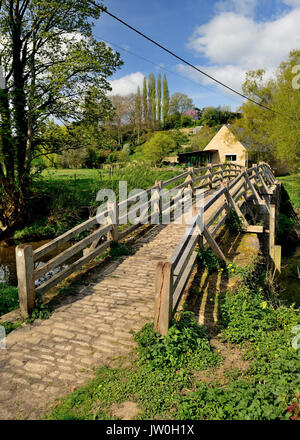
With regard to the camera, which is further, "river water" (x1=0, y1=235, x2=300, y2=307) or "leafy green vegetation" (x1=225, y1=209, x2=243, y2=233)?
"river water" (x1=0, y1=235, x2=300, y2=307)

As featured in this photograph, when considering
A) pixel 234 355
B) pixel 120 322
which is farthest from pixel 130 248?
pixel 234 355

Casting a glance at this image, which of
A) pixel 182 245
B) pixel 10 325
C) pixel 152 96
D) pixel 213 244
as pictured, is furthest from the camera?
pixel 152 96

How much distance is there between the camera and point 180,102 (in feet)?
249

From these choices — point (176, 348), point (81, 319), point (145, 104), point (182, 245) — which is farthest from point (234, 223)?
point (145, 104)

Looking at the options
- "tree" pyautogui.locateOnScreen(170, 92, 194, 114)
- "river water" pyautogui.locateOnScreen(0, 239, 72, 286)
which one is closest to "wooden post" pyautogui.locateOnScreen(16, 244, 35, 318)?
"river water" pyautogui.locateOnScreen(0, 239, 72, 286)

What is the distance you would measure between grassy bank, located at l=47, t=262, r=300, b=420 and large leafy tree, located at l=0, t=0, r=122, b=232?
1223 centimetres

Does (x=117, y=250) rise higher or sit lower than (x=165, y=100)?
lower

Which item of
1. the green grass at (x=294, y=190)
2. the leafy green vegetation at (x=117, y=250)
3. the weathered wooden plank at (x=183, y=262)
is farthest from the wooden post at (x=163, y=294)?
the green grass at (x=294, y=190)

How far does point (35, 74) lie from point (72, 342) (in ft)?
47.4

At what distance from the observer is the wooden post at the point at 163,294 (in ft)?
12.1

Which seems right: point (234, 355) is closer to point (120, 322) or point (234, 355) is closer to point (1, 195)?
point (120, 322)

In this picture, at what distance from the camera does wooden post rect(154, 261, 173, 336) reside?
370 cm

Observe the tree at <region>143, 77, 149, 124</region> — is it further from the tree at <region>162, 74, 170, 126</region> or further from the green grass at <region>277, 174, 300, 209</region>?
the green grass at <region>277, 174, 300, 209</region>

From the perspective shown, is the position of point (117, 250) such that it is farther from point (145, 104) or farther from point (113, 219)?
point (145, 104)
